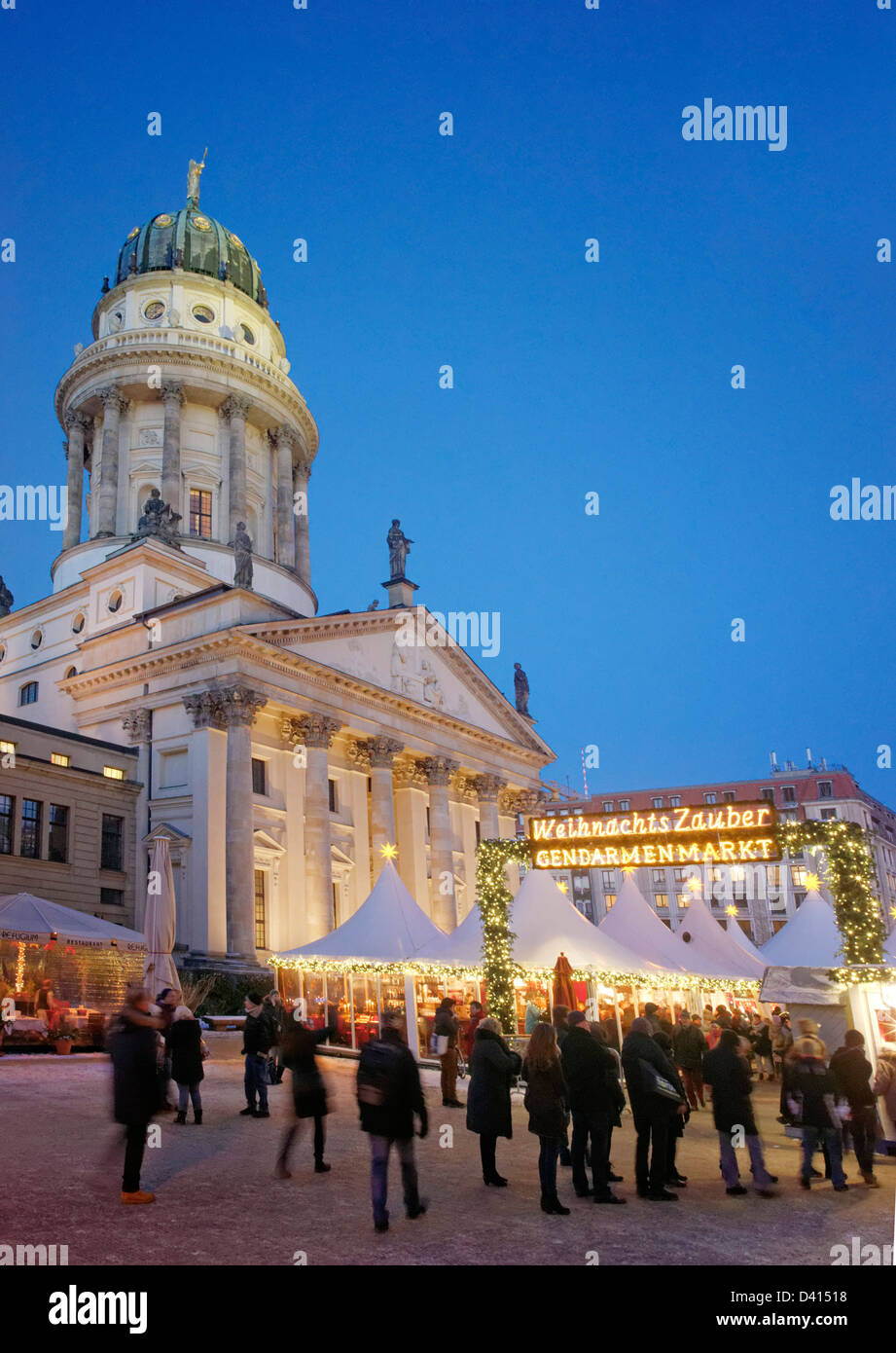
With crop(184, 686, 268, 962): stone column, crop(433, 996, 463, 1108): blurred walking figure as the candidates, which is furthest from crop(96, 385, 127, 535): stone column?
crop(433, 996, 463, 1108): blurred walking figure

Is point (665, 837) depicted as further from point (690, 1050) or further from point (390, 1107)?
point (390, 1107)

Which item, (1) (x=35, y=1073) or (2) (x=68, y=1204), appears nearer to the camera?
(2) (x=68, y=1204)

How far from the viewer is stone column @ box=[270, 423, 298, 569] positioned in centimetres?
5825

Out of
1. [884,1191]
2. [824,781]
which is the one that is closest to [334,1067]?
[884,1191]

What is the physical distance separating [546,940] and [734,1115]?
38.4 feet

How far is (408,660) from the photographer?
49.2 metres

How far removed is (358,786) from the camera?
153 ft

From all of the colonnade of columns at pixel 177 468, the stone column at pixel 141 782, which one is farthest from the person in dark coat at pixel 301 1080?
the colonnade of columns at pixel 177 468

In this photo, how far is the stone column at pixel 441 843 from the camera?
48.6 m
